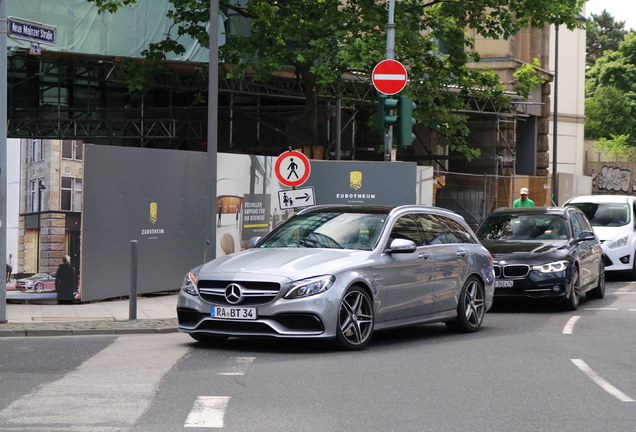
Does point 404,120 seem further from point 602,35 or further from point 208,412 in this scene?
point 602,35

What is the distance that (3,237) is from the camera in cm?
1229

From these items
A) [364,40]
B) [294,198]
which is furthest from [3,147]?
[364,40]

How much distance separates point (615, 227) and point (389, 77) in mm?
6452

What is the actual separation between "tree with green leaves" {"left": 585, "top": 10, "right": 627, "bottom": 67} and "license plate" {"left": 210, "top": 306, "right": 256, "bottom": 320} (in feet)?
332

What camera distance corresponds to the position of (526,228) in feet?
54.0

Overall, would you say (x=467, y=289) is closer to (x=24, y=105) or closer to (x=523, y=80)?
(x=523, y=80)

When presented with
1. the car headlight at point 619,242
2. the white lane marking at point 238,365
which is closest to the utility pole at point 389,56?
the car headlight at point 619,242

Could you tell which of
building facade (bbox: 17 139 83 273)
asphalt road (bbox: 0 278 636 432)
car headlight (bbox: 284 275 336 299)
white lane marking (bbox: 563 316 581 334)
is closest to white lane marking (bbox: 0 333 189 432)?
asphalt road (bbox: 0 278 636 432)

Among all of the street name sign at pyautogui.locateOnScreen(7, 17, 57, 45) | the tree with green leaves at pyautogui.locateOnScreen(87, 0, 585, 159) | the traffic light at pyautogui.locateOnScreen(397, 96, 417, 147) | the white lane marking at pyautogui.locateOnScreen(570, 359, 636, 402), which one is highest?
the tree with green leaves at pyautogui.locateOnScreen(87, 0, 585, 159)

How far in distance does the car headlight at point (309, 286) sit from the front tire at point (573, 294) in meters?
6.22

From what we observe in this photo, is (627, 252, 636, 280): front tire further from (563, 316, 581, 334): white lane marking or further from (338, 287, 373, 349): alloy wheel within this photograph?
(338, 287, 373, 349): alloy wheel

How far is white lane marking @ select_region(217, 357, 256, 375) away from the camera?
344 inches

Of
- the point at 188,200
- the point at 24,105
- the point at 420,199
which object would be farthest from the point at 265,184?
the point at 24,105

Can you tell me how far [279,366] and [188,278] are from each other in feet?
5.73
